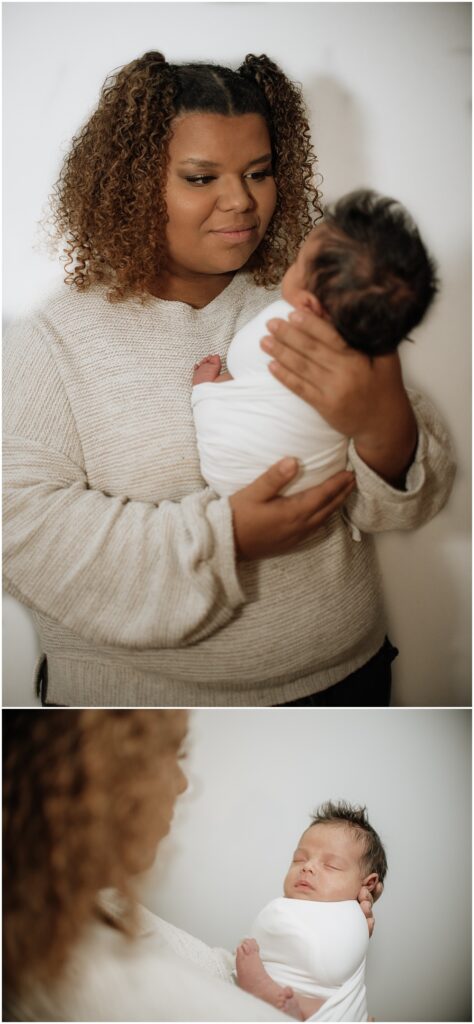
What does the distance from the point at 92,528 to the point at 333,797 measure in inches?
19.7

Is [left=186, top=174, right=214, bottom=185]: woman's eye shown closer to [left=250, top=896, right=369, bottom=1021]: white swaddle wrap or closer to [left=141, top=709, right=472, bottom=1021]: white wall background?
[left=141, top=709, right=472, bottom=1021]: white wall background

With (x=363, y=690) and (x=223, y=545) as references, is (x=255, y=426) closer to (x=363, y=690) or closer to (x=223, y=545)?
(x=223, y=545)

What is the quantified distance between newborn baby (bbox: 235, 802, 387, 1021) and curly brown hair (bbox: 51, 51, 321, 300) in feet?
2.48

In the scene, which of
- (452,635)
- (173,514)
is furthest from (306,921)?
(173,514)

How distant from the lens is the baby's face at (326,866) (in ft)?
3.81

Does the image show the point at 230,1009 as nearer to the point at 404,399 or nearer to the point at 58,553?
the point at 58,553

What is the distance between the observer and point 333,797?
1202 mm

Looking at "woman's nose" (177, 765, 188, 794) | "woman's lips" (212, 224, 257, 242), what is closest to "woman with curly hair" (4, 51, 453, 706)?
"woman's lips" (212, 224, 257, 242)

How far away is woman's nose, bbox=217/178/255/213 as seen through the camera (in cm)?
110

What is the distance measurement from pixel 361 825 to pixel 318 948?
0.54 feet

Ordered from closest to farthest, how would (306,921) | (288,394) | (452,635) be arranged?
(288,394), (306,921), (452,635)

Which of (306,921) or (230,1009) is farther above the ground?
(306,921)

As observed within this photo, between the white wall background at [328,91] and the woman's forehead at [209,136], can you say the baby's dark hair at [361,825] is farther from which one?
the woman's forehead at [209,136]

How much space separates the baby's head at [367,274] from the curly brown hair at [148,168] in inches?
6.3
